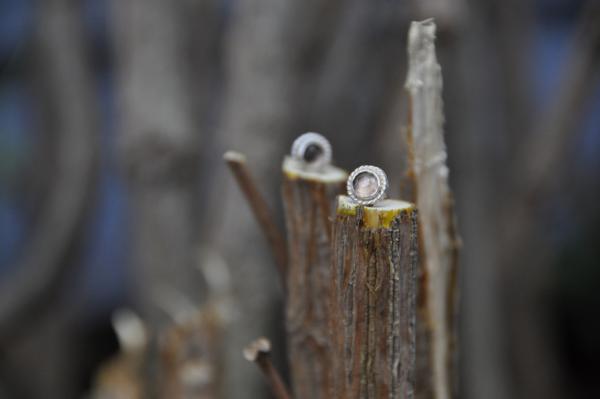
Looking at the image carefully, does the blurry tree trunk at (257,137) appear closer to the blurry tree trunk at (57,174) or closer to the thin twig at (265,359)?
the blurry tree trunk at (57,174)

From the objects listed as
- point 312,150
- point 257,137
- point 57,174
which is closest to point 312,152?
point 312,150

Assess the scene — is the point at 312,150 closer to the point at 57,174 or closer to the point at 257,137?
the point at 257,137

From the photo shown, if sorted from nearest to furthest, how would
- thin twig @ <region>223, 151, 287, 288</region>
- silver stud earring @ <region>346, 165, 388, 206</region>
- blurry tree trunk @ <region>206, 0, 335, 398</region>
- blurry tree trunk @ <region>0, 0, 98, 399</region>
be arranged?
silver stud earring @ <region>346, 165, 388, 206</region> < thin twig @ <region>223, 151, 287, 288</region> < blurry tree trunk @ <region>206, 0, 335, 398</region> < blurry tree trunk @ <region>0, 0, 98, 399</region>

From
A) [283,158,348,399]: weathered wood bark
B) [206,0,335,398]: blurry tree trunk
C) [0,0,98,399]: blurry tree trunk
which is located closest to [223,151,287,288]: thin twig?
[283,158,348,399]: weathered wood bark

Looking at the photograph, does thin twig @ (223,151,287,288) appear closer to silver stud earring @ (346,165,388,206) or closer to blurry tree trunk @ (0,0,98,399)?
silver stud earring @ (346,165,388,206)

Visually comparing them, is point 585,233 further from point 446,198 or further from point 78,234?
point 446,198

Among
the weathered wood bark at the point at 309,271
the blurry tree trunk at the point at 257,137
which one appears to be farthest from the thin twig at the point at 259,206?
the blurry tree trunk at the point at 257,137
